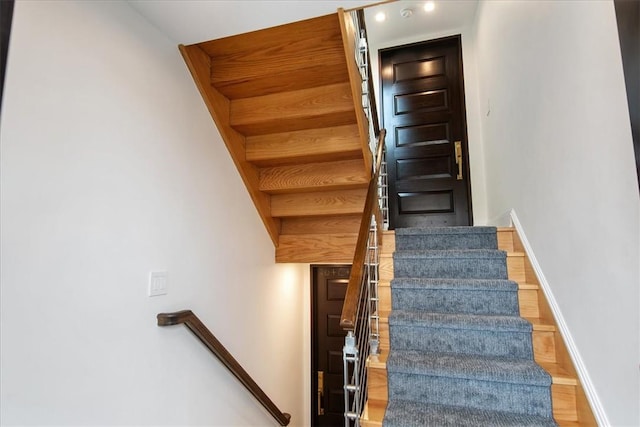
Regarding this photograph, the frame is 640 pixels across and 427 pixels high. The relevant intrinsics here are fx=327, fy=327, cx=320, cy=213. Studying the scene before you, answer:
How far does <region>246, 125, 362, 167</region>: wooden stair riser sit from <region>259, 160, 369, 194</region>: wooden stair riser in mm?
58

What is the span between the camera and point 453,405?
5.27 ft

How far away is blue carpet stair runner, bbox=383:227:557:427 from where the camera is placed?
1526 millimetres

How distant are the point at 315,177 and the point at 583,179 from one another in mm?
1533

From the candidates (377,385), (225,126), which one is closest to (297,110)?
(225,126)

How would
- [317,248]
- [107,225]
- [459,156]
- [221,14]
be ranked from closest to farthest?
[107,225] < [221,14] < [317,248] < [459,156]

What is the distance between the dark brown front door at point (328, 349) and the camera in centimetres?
373

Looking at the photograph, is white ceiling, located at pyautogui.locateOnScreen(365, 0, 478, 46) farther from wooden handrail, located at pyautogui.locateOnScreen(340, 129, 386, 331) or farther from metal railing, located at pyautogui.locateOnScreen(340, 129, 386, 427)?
wooden handrail, located at pyautogui.locateOnScreen(340, 129, 386, 331)

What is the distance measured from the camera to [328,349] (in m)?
3.77

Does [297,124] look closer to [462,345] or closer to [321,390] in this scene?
[462,345]

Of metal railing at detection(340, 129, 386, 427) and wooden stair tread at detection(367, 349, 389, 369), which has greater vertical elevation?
metal railing at detection(340, 129, 386, 427)

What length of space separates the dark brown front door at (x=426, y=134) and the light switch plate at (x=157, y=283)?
2.68 metres

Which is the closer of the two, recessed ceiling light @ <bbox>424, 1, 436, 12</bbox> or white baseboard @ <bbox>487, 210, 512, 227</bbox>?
white baseboard @ <bbox>487, 210, 512, 227</bbox>

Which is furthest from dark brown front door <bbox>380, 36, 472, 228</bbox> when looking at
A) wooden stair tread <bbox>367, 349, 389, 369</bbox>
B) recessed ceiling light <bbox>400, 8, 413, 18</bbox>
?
wooden stair tread <bbox>367, 349, 389, 369</bbox>

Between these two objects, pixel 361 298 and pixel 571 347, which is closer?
pixel 571 347
